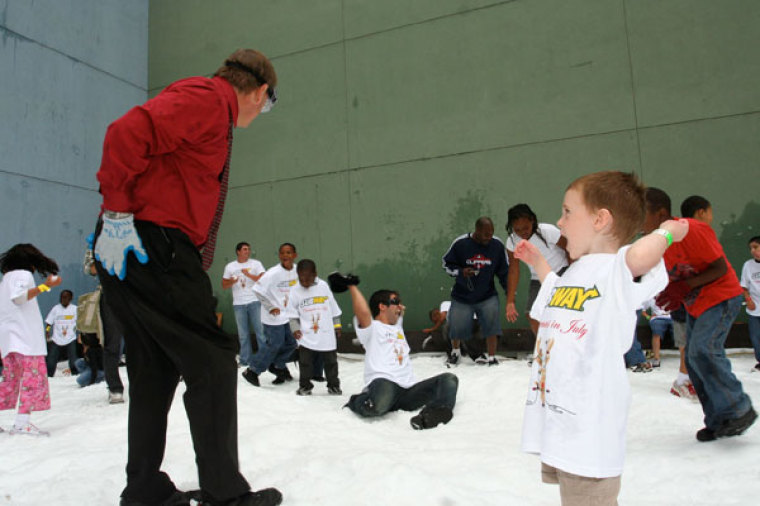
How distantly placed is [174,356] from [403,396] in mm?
2692

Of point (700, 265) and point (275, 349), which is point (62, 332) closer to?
point (275, 349)

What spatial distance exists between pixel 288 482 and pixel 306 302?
3606mm

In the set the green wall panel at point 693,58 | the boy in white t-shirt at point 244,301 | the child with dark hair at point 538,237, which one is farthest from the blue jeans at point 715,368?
the boy in white t-shirt at point 244,301

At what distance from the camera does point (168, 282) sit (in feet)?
6.76

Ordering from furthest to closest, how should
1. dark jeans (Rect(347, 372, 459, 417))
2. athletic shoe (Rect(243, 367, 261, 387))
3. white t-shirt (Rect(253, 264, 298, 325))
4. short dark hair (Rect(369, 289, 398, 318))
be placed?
white t-shirt (Rect(253, 264, 298, 325)), athletic shoe (Rect(243, 367, 261, 387)), short dark hair (Rect(369, 289, 398, 318)), dark jeans (Rect(347, 372, 459, 417))

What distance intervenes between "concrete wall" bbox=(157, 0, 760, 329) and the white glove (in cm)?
680

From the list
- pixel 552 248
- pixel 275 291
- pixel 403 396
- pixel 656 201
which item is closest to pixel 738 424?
pixel 656 201

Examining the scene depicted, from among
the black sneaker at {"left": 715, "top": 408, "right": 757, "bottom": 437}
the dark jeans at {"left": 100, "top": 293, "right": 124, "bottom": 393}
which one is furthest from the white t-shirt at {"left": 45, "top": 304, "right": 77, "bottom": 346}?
the black sneaker at {"left": 715, "top": 408, "right": 757, "bottom": 437}

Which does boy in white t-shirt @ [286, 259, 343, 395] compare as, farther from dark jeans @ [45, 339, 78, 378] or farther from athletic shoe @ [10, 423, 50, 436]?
dark jeans @ [45, 339, 78, 378]

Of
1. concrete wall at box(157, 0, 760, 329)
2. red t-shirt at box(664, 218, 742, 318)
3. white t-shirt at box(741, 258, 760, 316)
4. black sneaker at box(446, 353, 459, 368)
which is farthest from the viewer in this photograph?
concrete wall at box(157, 0, 760, 329)

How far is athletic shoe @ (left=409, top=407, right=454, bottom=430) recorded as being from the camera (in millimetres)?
3988

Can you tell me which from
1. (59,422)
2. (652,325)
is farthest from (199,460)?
(652,325)

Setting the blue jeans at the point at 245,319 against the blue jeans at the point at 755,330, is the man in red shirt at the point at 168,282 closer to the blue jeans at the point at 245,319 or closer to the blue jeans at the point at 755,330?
the blue jeans at the point at 755,330

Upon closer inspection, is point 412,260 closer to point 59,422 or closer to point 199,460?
point 59,422
